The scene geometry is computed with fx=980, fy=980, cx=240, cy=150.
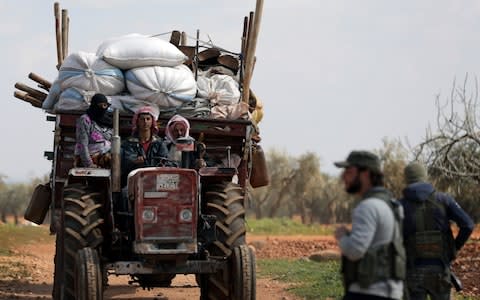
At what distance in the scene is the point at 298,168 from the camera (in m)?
68.4

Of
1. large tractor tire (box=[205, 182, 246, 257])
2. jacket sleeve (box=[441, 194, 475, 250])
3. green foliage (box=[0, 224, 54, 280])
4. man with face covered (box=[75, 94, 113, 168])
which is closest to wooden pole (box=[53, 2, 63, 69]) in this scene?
man with face covered (box=[75, 94, 113, 168])

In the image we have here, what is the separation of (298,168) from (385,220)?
62.1m

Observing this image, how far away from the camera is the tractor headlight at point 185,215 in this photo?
9742 millimetres

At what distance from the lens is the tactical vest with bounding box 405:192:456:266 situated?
8.41 meters

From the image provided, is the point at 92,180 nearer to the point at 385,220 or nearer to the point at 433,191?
the point at 433,191

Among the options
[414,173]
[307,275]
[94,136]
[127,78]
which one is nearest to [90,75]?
[127,78]

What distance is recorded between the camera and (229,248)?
1022 centimetres

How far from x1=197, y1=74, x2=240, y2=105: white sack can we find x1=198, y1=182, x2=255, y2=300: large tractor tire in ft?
5.97

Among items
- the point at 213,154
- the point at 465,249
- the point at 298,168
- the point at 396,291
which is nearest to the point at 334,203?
the point at 298,168

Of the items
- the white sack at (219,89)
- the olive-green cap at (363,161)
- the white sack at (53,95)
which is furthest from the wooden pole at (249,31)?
the olive-green cap at (363,161)

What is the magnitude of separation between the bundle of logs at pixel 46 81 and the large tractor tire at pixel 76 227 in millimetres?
3849

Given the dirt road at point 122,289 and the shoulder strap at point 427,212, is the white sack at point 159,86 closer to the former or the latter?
the dirt road at point 122,289

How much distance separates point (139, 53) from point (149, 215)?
2802mm

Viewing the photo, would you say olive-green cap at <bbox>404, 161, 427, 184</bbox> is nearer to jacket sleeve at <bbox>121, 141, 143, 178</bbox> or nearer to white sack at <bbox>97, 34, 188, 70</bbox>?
jacket sleeve at <bbox>121, 141, 143, 178</bbox>
